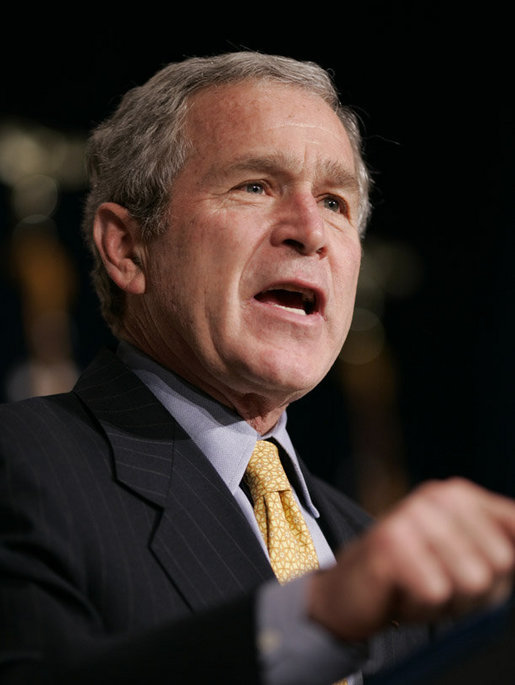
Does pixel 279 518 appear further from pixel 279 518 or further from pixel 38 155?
pixel 38 155

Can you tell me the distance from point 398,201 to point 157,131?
286 centimetres

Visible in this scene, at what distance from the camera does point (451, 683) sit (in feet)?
1.91

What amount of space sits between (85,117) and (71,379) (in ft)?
3.71

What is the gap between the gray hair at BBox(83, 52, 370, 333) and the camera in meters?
1.70

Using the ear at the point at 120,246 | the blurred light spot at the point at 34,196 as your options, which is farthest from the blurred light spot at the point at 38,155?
the ear at the point at 120,246

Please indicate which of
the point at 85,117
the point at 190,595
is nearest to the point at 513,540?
the point at 190,595

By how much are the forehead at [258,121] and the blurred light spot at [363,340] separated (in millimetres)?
2776

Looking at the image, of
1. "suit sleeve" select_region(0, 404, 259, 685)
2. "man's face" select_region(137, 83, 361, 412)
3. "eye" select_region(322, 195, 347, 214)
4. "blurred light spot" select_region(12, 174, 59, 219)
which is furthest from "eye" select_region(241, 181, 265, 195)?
"blurred light spot" select_region(12, 174, 59, 219)

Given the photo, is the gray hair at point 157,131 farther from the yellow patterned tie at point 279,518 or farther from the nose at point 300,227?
the yellow patterned tie at point 279,518

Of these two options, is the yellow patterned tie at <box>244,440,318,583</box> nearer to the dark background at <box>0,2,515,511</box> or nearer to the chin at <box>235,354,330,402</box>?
the chin at <box>235,354,330,402</box>

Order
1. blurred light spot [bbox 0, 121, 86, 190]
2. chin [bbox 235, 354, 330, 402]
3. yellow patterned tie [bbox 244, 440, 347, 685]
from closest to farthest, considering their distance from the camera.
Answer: yellow patterned tie [bbox 244, 440, 347, 685]
chin [bbox 235, 354, 330, 402]
blurred light spot [bbox 0, 121, 86, 190]

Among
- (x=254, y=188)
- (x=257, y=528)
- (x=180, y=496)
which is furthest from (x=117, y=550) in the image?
(x=254, y=188)

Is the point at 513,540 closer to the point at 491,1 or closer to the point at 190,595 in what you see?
the point at 190,595

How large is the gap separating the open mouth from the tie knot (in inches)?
10.2
